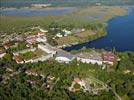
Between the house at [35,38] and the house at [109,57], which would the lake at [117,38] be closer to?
the house at [35,38]

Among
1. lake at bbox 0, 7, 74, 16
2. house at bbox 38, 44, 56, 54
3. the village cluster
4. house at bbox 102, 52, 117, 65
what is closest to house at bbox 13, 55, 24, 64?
the village cluster

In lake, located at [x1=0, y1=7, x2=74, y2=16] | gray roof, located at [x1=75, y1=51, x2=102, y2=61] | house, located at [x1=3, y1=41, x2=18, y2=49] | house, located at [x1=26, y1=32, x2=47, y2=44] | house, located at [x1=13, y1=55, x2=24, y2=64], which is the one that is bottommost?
lake, located at [x1=0, y1=7, x2=74, y2=16]

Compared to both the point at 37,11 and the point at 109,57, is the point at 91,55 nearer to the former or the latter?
the point at 109,57

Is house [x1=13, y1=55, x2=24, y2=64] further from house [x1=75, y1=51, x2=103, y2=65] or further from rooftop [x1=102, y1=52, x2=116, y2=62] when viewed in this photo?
rooftop [x1=102, y1=52, x2=116, y2=62]

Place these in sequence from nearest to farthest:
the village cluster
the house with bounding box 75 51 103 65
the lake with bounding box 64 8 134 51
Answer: the house with bounding box 75 51 103 65 → the village cluster → the lake with bounding box 64 8 134 51

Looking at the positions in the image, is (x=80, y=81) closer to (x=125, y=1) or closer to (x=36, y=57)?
(x=36, y=57)

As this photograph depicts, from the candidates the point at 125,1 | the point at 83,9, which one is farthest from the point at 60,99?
the point at 125,1
